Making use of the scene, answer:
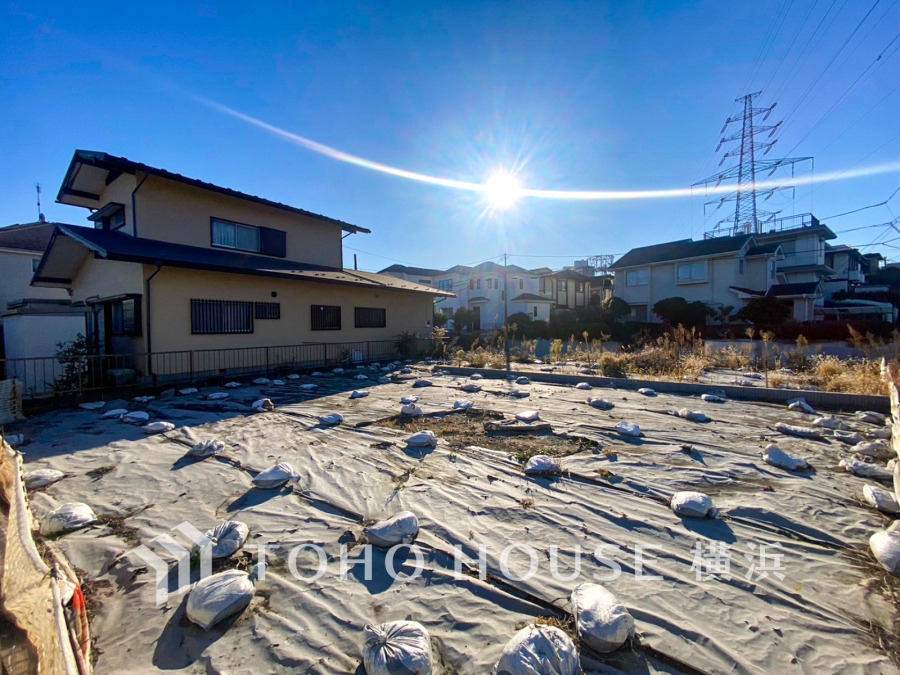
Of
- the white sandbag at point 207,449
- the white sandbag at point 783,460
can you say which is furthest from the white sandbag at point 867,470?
the white sandbag at point 207,449

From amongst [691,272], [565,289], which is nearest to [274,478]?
[691,272]

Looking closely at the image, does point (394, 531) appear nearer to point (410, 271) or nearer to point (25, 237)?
point (25, 237)

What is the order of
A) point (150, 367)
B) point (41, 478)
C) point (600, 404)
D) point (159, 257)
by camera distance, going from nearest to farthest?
point (41, 478) < point (600, 404) < point (159, 257) < point (150, 367)

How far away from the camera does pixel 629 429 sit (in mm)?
4188

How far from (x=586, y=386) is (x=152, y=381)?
851cm

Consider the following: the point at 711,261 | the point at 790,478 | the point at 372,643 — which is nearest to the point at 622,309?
the point at 711,261

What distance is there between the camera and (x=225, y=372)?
8656mm

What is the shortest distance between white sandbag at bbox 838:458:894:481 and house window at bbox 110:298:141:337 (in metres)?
10.8

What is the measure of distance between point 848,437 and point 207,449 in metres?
6.62

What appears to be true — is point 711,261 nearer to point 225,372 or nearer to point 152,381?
point 225,372

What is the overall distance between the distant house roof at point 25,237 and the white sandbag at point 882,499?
2163 centimetres

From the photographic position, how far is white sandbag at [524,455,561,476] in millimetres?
3166

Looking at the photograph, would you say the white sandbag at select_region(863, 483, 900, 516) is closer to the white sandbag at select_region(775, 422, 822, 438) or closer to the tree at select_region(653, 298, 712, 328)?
the white sandbag at select_region(775, 422, 822, 438)

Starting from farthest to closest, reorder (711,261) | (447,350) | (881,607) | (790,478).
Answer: (711,261) → (447,350) → (790,478) → (881,607)
